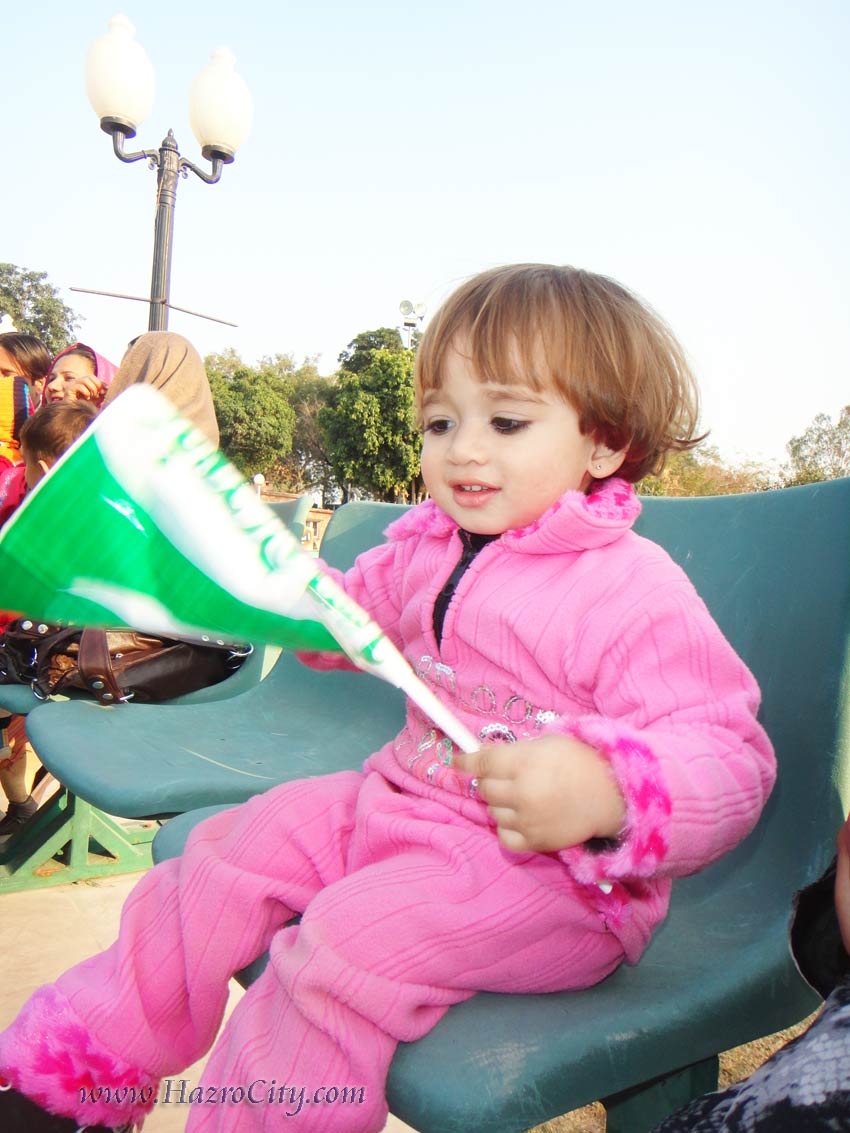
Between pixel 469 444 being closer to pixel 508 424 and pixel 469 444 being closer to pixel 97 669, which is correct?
pixel 508 424

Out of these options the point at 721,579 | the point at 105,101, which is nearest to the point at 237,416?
the point at 105,101

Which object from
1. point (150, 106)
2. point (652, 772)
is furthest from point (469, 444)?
point (150, 106)

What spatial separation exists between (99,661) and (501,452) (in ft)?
3.66

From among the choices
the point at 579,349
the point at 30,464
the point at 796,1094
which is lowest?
the point at 796,1094

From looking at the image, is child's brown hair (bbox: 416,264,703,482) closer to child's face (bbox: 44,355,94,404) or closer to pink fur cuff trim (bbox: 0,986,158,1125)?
pink fur cuff trim (bbox: 0,986,158,1125)

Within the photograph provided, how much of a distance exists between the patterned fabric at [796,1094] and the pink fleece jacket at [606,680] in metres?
0.15

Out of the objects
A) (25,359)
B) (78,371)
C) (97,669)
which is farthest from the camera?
(25,359)

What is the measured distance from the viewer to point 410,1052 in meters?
0.69

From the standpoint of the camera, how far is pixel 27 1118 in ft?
2.67

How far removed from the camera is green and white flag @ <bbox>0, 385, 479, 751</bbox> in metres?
0.74

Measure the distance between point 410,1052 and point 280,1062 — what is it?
0.34ft

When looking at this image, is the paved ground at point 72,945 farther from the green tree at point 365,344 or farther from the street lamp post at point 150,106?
the green tree at point 365,344

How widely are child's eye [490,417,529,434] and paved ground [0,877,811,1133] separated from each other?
43.7 inches

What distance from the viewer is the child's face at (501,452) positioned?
96 cm
